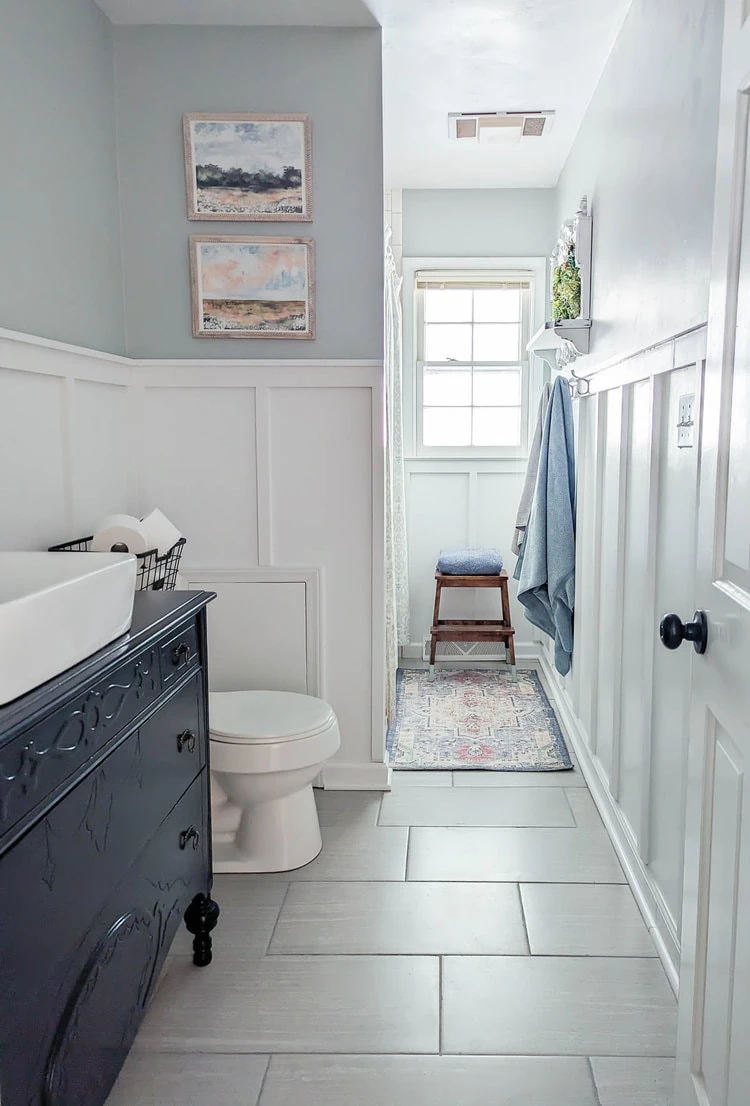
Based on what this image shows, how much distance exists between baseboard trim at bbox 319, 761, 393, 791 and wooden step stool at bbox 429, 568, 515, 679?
1.41 m

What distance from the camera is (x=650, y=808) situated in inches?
86.1

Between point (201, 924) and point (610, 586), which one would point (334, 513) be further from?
point (201, 924)

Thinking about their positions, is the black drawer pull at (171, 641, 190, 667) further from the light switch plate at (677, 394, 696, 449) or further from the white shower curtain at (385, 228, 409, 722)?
the white shower curtain at (385, 228, 409, 722)

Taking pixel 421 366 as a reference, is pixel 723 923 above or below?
below

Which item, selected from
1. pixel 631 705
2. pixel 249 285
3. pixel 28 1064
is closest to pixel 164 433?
pixel 249 285

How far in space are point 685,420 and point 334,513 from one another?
4.50 feet

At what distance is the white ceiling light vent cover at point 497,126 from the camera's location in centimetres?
344

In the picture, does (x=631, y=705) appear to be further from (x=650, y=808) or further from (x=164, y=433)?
(x=164, y=433)

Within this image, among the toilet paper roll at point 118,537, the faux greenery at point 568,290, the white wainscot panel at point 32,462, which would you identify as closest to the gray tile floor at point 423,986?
the toilet paper roll at point 118,537

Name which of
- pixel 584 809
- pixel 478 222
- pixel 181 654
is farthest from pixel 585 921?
pixel 478 222

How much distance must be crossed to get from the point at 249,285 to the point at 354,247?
14.7 inches

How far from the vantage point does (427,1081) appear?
1.66 meters

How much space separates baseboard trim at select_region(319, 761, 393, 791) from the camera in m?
3.04

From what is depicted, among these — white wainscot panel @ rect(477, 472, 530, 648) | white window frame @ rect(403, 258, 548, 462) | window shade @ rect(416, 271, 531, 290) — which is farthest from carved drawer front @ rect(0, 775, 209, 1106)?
window shade @ rect(416, 271, 531, 290)
